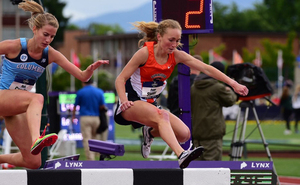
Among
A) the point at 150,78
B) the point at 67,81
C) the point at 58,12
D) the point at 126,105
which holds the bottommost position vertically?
the point at 67,81

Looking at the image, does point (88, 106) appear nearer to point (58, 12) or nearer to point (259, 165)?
point (259, 165)

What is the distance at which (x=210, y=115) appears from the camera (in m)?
11.0

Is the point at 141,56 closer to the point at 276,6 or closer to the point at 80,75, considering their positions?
the point at 80,75

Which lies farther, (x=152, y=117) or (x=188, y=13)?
(x=188, y=13)

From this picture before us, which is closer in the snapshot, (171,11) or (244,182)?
(244,182)

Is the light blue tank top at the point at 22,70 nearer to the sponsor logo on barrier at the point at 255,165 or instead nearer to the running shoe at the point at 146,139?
the running shoe at the point at 146,139

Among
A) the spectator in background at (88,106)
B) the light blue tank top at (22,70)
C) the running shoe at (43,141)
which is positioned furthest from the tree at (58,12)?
the running shoe at (43,141)

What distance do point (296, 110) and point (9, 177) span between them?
24.7 metres

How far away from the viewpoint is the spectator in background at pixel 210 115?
1092 centimetres

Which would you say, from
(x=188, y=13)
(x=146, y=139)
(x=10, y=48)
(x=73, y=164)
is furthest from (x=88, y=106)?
(x=10, y=48)

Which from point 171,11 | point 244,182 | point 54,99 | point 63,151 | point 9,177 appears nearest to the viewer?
point 9,177

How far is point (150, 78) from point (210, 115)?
3.80 meters

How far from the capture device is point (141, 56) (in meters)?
7.20

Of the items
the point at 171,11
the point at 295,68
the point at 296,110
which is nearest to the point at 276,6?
the point at 295,68
